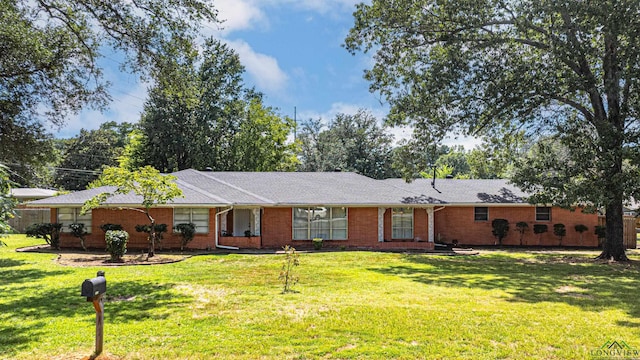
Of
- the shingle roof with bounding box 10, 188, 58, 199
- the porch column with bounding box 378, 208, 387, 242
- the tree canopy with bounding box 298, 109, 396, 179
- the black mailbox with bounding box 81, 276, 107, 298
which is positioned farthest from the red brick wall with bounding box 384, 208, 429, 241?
the shingle roof with bounding box 10, 188, 58, 199

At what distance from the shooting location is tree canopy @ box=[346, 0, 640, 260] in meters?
15.3

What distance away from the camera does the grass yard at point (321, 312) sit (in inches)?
231

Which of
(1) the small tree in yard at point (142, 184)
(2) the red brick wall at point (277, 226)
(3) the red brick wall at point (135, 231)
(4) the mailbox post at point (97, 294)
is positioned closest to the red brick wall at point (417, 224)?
(2) the red brick wall at point (277, 226)

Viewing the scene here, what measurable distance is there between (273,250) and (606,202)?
12854mm

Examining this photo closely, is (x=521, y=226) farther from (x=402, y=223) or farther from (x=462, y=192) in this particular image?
(x=402, y=223)

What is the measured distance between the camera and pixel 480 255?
18.8m

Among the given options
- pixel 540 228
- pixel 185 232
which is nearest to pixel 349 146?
pixel 540 228

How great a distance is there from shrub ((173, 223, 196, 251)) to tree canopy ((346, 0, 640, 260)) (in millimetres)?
A: 10278

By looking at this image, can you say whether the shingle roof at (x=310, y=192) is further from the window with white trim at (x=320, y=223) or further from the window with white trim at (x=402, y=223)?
the window with white trim at (x=402, y=223)

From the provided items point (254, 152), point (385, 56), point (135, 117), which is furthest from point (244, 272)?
point (135, 117)

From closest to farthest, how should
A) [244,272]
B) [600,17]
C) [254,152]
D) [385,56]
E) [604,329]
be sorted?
[604,329] < [244,272] < [600,17] < [385,56] < [254,152]

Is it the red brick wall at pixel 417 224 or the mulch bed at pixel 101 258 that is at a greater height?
the red brick wall at pixel 417 224

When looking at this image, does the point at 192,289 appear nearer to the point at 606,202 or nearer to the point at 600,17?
the point at 606,202

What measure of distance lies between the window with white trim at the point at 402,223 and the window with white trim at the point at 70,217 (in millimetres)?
13895
